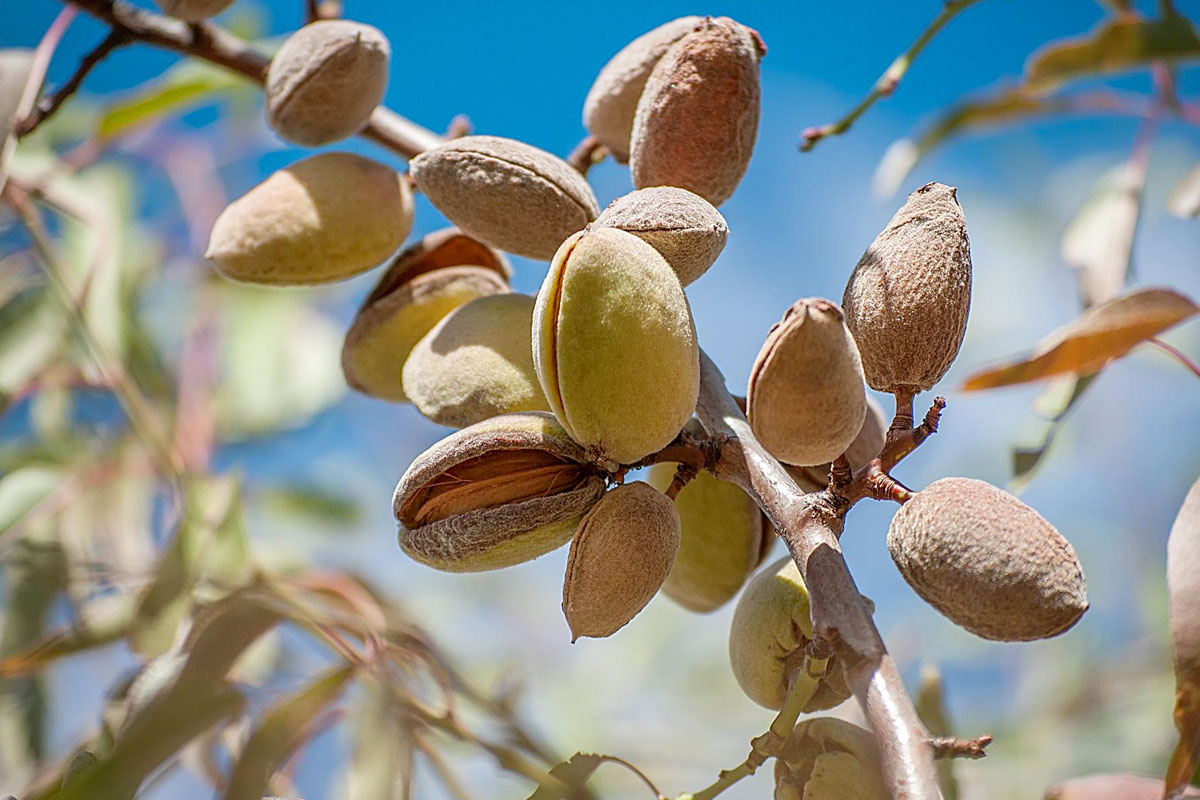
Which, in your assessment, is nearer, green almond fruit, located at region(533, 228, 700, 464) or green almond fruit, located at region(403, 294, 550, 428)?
green almond fruit, located at region(533, 228, 700, 464)

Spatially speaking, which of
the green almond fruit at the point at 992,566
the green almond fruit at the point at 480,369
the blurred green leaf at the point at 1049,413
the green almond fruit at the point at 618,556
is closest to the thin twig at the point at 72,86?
the green almond fruit at the point at 480,369

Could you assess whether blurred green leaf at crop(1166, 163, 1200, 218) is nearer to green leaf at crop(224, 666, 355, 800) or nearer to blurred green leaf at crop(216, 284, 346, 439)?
green leaf at crop(224, 666, 355, 800)

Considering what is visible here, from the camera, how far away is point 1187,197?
1202 mm

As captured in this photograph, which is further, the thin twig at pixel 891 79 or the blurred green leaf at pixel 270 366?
the blurred green leaf at pixel 270 366

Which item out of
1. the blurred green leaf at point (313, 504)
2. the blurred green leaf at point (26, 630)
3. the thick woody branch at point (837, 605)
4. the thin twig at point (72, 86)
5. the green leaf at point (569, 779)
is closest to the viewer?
the thick woody branch at point (837, 605)

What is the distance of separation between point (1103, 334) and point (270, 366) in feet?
5.21

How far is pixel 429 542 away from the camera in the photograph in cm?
76

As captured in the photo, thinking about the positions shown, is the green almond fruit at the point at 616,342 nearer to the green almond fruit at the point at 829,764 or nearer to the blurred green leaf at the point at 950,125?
the green almond fruit at the point at 829,764

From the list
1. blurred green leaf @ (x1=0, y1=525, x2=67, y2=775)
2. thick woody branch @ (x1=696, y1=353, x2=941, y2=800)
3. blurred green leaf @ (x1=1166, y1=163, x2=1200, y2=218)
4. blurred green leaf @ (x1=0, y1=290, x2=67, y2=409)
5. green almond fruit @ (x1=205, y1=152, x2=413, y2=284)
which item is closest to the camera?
thick woody branch @ (x1=696, y1=353, x2=941, y2=800)

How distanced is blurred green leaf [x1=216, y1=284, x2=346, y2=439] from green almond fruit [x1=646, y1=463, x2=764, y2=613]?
4.37ft

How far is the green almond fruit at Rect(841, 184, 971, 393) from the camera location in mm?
674

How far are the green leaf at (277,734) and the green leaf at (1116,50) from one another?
43.4 inches

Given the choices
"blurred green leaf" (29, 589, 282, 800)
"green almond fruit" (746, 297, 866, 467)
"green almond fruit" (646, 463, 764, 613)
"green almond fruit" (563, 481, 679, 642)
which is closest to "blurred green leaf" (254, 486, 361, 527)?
"blurred green leaf" (29, 589, 282, 800)

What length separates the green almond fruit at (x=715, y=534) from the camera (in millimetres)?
846
